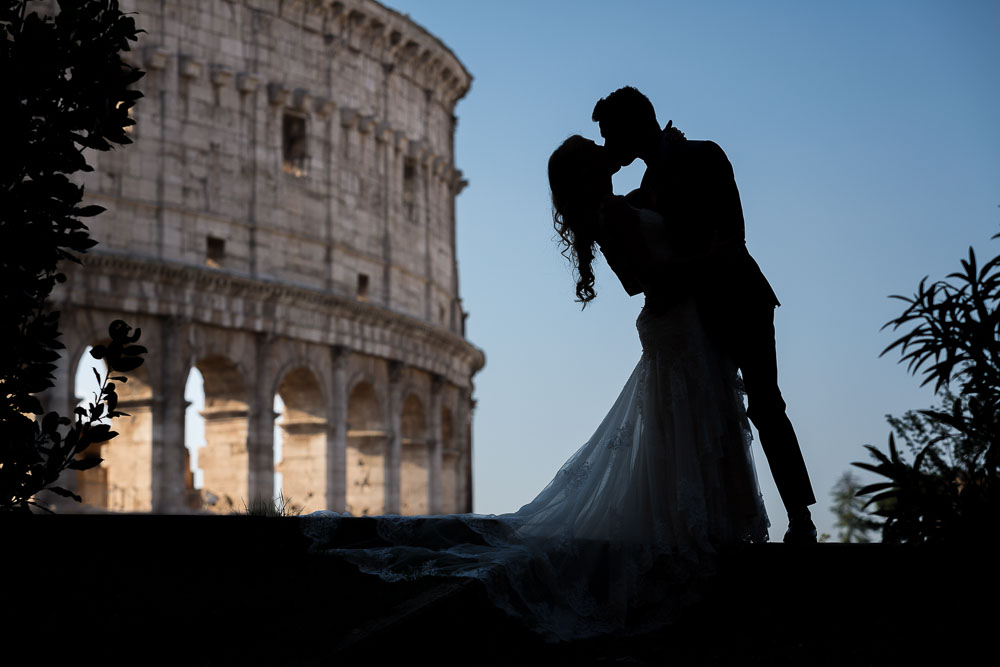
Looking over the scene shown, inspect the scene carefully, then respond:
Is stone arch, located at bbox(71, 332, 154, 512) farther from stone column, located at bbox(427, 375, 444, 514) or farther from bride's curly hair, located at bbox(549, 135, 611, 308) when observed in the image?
bride's curly hair, located at bbox(549, 135, 611, 308)

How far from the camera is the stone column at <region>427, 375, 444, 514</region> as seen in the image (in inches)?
1534

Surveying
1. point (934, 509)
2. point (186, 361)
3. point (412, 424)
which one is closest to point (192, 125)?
point (186, 361)

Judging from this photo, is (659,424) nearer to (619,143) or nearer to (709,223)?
(709,223)

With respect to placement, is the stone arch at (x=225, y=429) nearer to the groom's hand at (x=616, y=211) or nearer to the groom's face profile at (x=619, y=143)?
the groom's face profile at (x=619, y=143)

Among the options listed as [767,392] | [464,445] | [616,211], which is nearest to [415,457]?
[464,445]

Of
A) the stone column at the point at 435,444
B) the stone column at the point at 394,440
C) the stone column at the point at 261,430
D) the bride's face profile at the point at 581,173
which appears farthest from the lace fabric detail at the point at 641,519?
the stone column at the point at 435,444

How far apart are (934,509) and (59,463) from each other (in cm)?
526

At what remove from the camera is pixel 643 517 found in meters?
5.59

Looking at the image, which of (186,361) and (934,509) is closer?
(934,509)

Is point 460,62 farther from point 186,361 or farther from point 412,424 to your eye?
point 186,361

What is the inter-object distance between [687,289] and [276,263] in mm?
27707

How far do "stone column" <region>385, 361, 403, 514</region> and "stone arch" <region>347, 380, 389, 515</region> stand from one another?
0.16 metres

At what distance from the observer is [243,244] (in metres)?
31.9

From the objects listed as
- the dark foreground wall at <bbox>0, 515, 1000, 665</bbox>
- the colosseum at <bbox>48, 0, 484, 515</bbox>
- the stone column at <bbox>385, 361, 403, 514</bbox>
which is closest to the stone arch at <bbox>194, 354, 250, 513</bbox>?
the colosseum at <bbox>48, 0, 484, 515</bbox>
